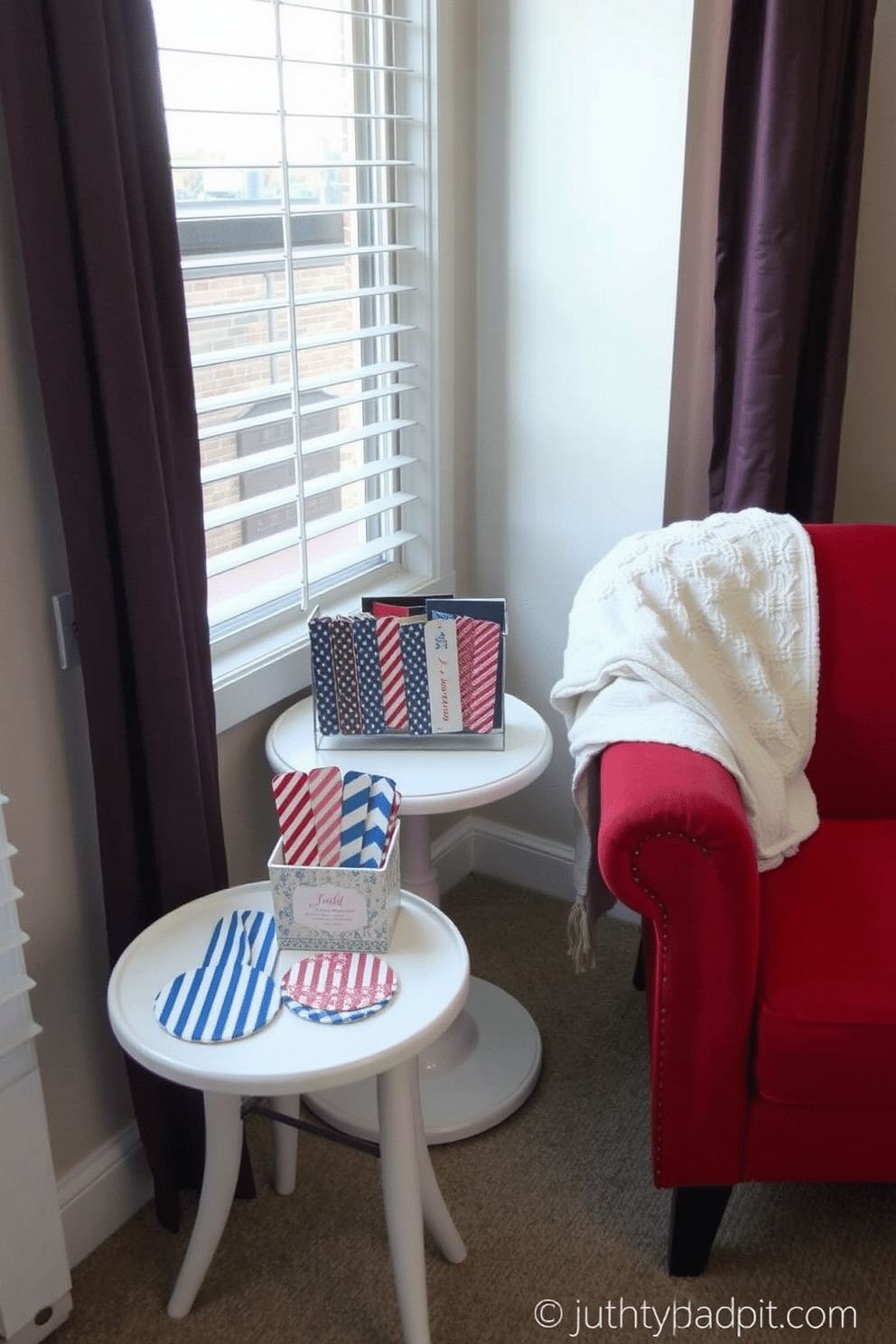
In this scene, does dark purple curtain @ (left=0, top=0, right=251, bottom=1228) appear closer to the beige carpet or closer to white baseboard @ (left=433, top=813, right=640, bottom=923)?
the beige carpet

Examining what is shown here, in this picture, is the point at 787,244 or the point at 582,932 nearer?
the point at 582,932

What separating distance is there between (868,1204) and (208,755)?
1168 mm

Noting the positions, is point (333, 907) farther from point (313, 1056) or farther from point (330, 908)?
point (313, 1056)

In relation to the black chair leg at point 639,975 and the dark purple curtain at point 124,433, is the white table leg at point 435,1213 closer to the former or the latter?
the dark purple curtain at point 124,433

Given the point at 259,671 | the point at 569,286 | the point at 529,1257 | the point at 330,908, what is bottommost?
the point at 529,1257

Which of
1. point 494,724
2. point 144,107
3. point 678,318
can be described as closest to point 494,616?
point 494,724

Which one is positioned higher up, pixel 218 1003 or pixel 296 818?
pixel 296 818

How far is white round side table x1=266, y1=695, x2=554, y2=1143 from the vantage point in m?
1.71

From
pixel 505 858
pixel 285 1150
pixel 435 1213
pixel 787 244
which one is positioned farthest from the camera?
pixel 505 858

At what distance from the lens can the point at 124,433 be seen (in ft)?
4.58

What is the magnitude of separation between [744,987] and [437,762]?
545 mm

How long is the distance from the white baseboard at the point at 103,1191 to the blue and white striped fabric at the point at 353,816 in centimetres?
58

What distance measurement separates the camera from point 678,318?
2.10 metres

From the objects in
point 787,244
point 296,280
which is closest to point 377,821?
point 296,280
